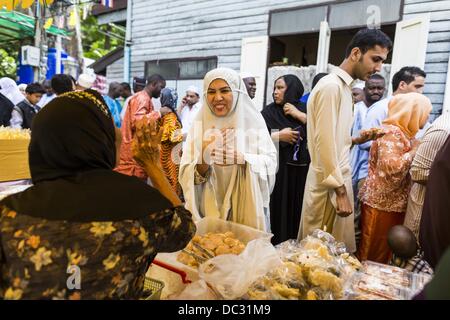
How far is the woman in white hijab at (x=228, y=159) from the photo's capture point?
207 cm

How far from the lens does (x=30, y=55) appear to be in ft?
27.9

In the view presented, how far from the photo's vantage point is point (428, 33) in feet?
16.2

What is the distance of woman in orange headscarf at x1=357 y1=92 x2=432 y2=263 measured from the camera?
2.19 metres

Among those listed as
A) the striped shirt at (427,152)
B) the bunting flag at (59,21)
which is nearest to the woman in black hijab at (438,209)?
the striped shirt at (427,152)

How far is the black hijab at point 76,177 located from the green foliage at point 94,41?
21424mm

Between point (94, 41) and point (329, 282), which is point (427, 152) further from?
point (94, 41)

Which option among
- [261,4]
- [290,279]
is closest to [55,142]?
[290,279]

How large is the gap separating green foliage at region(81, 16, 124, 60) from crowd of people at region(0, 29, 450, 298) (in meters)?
18.2

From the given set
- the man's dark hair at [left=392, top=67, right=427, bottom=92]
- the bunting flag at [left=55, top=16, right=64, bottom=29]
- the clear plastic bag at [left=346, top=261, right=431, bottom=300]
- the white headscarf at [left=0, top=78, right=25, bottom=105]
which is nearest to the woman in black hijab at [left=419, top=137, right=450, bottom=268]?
the clear plastic bag at [left=346, top=261, right=431, bottom=300]

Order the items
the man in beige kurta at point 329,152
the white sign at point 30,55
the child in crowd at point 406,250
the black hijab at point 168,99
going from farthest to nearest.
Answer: the white sign at point 30,55 < the black hijab at point 168,99 < the man in beige kurta at point 329,152 < the child in crowd at point 406,250

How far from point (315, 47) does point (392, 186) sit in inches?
290

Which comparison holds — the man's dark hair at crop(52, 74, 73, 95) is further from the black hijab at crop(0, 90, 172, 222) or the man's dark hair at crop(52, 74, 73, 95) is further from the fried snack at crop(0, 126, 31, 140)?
the black hijab at crop(0, 90, 172, 222)

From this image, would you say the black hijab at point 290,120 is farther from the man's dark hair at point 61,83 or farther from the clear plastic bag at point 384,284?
the man's dark hair at point 61,83

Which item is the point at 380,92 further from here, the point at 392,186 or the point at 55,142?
the point at 55,142
